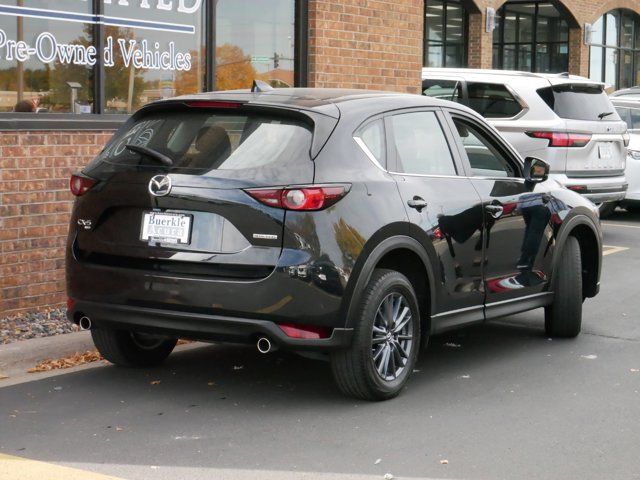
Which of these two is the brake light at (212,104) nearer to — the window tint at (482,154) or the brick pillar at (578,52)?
the window tint at (482,154)

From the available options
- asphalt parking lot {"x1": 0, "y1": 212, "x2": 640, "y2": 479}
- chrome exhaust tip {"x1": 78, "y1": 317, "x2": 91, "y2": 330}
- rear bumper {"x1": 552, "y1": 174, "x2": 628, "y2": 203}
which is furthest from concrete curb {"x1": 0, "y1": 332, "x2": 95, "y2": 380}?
rear bumper {"x1": 552, "y1": 174, "x2": 628, "y2": 203}

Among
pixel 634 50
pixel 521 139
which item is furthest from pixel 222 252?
pixel 634 50

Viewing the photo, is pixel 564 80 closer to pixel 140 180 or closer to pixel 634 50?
pixel 140 180

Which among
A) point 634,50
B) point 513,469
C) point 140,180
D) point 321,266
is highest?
point 634,50

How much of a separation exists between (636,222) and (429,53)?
450 inches

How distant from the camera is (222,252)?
6.07 meters

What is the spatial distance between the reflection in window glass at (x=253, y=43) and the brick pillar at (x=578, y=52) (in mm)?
18754

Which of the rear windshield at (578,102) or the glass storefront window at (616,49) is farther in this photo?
the glass storefront window at (616,49)

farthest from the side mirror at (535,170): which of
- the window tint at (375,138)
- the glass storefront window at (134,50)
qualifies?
the glass storefront window at (134,50)

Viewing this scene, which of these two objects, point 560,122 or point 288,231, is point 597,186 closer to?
A: point 560,122

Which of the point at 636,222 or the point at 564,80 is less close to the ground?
the point at 564,80

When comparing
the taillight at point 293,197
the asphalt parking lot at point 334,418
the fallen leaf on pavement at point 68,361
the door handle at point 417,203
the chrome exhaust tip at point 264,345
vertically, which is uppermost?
the taillight at point 293,197

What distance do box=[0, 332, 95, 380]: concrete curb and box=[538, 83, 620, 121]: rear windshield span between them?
7.55 m

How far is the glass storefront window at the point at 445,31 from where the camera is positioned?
2709cm
